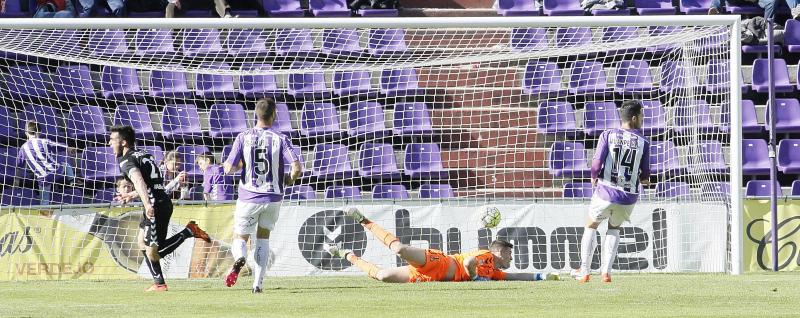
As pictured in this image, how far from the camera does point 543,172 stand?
1731 cm

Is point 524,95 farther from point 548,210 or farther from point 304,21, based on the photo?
point 304,21

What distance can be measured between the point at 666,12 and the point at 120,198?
10.0 metres

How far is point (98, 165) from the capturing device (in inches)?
656

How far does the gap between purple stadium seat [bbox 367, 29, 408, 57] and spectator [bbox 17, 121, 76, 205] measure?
14.5 feet

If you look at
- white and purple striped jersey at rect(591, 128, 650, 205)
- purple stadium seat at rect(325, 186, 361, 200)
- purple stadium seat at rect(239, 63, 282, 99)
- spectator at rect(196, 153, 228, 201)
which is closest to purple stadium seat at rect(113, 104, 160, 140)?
spectator at rect(196, 153, 228, 201)

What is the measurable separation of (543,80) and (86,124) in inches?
252

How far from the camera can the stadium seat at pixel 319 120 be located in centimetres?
1725

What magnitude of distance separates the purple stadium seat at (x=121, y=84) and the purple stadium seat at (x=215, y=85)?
800 mm

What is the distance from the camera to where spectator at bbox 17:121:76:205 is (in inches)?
627

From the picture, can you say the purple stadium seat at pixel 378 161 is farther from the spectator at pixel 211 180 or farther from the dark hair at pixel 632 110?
the dark hair at pixel 632 110

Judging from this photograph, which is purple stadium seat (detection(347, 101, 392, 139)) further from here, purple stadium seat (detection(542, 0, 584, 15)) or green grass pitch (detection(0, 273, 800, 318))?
purple stadium seat (detection(542, 0, 584, 15))

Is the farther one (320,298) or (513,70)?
(513,70)

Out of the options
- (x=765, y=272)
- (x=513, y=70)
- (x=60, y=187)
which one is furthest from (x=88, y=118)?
(x=765, y=272)

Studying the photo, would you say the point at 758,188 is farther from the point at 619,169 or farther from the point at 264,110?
the point at 264,110
